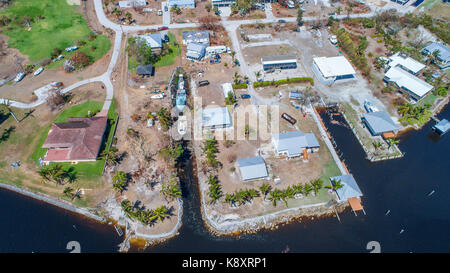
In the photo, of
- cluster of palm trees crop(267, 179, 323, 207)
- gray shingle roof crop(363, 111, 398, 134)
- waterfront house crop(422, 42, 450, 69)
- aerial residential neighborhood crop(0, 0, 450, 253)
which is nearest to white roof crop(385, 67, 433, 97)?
aerial residential neighborhood crop(0, 0, 450, 253)

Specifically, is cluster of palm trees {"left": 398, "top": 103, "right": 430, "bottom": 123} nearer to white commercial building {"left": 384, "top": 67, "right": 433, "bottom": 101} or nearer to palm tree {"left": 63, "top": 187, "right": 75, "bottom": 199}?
white commercial building {"left": 384, "top": 67, "right": 433, "bottom": 101}

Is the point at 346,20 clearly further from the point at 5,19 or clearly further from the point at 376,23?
the point at 5,19

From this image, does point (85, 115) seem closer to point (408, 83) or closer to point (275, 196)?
point (275, 196)

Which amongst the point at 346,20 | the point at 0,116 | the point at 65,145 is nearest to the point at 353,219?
the point at 65,145

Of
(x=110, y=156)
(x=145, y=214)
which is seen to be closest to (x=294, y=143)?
(x=145, y=214)

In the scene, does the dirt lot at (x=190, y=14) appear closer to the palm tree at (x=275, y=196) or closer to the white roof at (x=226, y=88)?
the white roof at (x=226, y=88)
